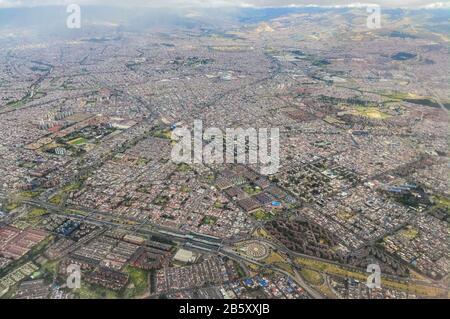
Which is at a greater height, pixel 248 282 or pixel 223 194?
pixel 223 194

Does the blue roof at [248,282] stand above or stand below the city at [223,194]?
below

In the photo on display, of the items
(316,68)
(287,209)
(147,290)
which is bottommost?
(147,290)

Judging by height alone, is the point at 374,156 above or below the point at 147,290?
above

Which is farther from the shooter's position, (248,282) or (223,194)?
(223,194)

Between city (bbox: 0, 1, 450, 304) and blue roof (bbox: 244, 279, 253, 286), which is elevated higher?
city (bbox: 0, 1, 450, 304)

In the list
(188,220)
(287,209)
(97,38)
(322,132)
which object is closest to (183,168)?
(188,220)

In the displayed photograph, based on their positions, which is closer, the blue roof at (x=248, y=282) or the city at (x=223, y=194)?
the blue roof at (x=248, y=282)

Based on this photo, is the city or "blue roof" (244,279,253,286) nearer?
"blue roof" (244,279,253,286)

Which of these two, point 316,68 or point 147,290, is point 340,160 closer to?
point 147,290

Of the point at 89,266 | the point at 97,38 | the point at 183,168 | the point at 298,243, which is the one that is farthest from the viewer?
the point at 97,38
